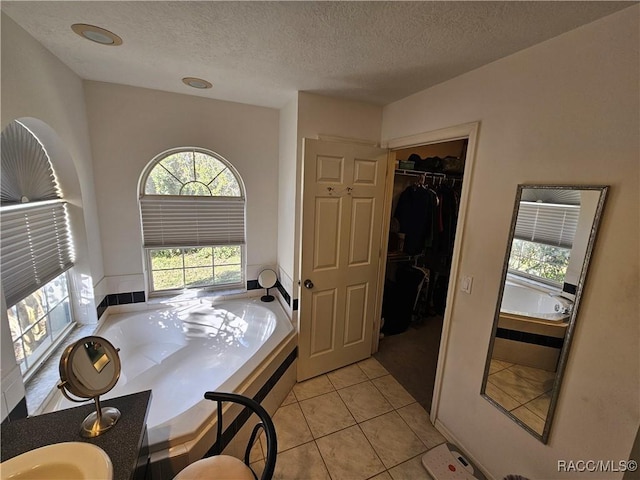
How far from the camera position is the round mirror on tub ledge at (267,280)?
2738 mm

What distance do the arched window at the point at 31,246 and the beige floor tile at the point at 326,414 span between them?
5.69ft

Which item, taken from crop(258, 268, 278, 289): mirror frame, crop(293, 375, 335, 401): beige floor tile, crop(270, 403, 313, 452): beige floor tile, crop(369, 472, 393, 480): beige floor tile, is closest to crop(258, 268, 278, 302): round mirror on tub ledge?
crop(258, 268, 278, 289): mirror frame

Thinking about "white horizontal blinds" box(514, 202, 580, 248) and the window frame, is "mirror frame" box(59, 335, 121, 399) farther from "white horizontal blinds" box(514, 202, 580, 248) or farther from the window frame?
"white horizontal blinds" box(514, 202, 580, 248)

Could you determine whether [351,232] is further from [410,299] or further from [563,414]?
[563,414]

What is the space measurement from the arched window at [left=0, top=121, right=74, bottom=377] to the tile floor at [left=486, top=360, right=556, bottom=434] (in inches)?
98.0

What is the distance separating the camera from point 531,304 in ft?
4.50

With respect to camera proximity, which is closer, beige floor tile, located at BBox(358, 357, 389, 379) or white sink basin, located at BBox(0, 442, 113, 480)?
white sink basin, located at BBox(0, 442, 113, 480)

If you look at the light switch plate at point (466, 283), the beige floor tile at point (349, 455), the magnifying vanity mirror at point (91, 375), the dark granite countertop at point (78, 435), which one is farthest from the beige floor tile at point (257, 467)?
the light switch plate at point (466, 283)

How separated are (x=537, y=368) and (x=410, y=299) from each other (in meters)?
1.73

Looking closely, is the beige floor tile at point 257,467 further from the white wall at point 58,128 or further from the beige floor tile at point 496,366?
the beige floor tile at point 496,366

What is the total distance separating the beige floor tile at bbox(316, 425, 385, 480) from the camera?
62.1 inches

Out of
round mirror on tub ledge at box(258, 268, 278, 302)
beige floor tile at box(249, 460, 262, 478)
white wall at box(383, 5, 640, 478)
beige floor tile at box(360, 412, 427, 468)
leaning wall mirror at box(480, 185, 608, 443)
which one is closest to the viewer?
white wall at box(383, 5, 640, 478)

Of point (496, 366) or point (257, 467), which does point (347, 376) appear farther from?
point (496, 366)

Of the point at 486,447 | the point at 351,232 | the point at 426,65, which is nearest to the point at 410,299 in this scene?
the point at 351,232
